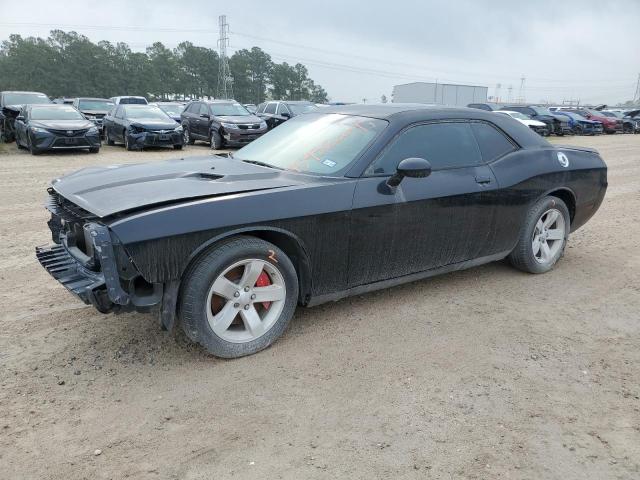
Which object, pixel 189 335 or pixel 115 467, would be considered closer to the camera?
pixel 115 467

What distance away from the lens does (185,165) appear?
13.5ft

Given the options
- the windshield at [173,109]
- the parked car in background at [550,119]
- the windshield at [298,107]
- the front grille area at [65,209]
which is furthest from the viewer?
the parked car in background at [550,119]

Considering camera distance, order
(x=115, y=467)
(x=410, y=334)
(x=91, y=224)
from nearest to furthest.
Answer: (x=115, y=467), (x=91, y=224), (x=410, y=334)

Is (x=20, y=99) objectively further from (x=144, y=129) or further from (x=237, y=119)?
(x=237, y=119)

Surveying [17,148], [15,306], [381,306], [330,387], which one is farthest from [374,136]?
[17,148]

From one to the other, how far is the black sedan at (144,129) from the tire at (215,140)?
3.93ft

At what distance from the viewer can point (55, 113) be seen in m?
14.6

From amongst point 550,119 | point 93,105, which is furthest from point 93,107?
point 550,119

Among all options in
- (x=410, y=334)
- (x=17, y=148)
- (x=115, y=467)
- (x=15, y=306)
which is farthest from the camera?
(x=17, y=148)

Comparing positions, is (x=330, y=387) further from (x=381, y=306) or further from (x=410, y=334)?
(x=381, y=306)

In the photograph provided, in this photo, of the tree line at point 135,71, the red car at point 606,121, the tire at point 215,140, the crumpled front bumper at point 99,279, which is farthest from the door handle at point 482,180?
the tree line at point 135,71

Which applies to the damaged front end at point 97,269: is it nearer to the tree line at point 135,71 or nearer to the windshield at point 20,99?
the windshield at point 20,99

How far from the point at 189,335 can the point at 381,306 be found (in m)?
1.63

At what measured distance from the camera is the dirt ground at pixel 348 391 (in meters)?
2.40
